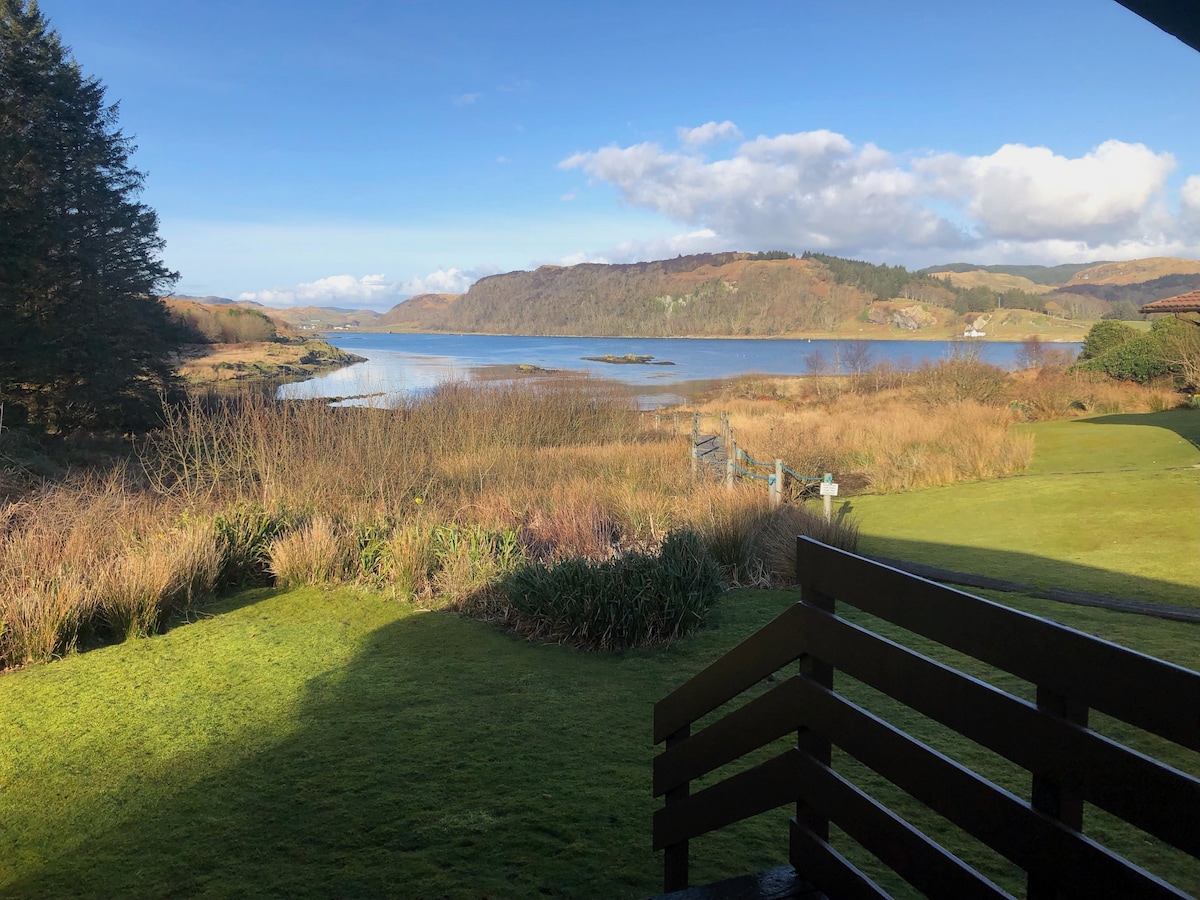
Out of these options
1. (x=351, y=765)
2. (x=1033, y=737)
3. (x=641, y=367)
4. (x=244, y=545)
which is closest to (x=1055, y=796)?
(x=1033, y=737)

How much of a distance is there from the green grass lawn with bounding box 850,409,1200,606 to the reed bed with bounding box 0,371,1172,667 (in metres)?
1.39

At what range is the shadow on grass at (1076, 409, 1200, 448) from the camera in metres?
16.7

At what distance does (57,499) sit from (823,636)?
9.30m

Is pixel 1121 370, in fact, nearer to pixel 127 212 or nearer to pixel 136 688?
pixel 136 688

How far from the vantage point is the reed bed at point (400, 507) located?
6.90 meters

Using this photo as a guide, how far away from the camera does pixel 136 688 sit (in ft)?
17.5

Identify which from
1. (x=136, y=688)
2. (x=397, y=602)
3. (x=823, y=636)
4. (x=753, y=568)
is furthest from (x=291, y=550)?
(x=823, y=636)

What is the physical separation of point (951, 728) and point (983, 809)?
0.46 feet

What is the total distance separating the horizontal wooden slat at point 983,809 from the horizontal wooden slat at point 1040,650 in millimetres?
221

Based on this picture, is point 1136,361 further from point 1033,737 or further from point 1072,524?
point 1033,737

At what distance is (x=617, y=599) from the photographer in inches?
250

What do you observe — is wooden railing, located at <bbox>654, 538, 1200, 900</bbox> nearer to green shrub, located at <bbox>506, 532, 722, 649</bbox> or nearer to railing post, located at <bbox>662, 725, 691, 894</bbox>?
railing post, located at <bbox>662, 725, 691, 894</bbox>

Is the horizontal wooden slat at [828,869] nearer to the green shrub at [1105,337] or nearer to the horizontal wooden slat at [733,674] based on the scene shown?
the horizontal wooden slat at [733,674]

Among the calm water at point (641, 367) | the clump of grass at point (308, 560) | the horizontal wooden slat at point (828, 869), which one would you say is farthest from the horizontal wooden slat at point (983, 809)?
the calm water at point (641, 367)
